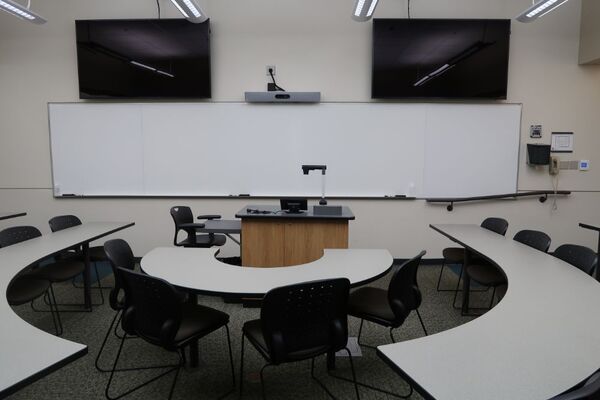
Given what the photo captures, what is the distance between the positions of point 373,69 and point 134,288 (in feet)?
13.3

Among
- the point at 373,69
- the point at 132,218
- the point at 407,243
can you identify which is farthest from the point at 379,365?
the point at 132,218

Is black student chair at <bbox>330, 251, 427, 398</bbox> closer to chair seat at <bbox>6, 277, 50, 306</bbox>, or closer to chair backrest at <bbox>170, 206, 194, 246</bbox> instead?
chair seat at <bbox>6, 277, 50, 306</bbox>

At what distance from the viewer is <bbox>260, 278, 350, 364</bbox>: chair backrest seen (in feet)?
6.06

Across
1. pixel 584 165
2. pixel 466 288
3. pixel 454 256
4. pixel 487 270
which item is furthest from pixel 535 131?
pixel 466 288

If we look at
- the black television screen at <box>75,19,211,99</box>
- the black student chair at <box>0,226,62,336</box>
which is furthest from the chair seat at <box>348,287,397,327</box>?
the black television screen at <box>75,19,211,99</box>

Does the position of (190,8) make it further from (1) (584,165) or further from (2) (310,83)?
(1) (584,165)

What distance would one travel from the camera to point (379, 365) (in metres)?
2.71

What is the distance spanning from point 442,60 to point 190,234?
12.9 ft

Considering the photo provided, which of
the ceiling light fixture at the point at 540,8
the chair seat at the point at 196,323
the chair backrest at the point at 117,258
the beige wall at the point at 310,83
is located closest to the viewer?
the chair seat at the point at 196,323

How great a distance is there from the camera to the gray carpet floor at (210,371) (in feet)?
7.81

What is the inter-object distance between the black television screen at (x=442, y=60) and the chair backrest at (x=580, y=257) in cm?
274

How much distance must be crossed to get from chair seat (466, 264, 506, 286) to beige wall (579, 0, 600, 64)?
347 centimetres

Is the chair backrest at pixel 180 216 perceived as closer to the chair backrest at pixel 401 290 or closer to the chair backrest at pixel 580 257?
the chair backrest at pixel 401 290

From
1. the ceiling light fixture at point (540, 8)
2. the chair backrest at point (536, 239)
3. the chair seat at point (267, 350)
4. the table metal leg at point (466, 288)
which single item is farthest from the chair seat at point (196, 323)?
the ceiling light fixture at point (540, 8)
